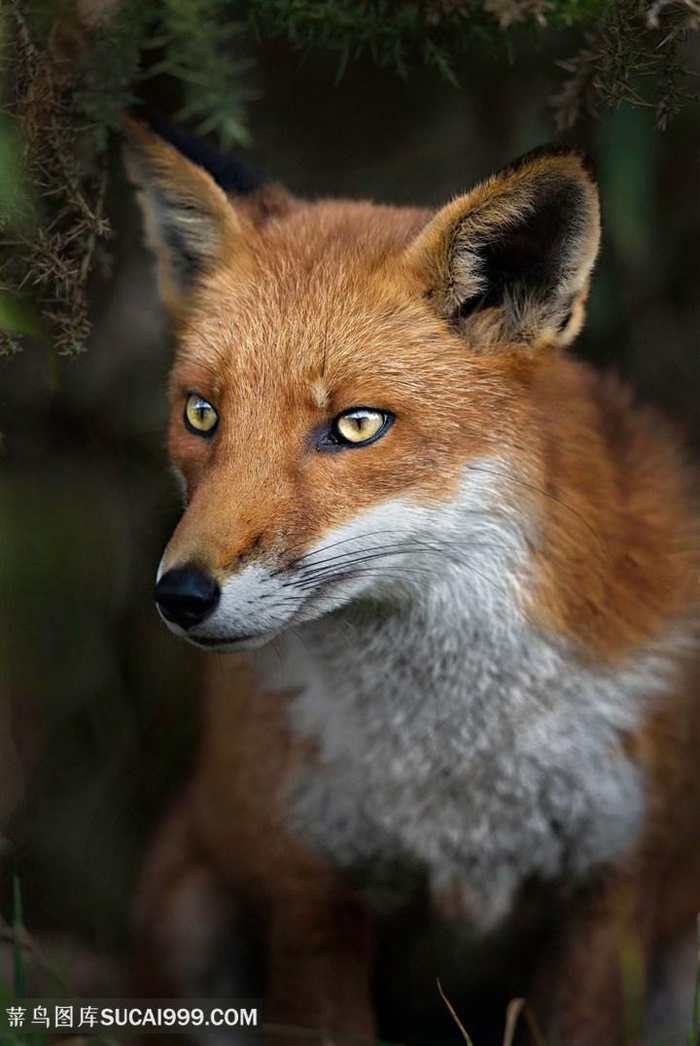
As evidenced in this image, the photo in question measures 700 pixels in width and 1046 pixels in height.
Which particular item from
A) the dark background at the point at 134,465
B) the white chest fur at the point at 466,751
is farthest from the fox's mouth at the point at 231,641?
the dark background at the point at 134,465

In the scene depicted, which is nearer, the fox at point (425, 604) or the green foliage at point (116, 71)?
the fox at point (425, 604)

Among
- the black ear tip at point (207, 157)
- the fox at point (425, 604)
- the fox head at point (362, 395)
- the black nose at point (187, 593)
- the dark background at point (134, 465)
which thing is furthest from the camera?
the dark background at point (134, 465)

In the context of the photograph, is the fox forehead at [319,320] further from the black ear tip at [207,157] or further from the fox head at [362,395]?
the black ear tip at [207,157]

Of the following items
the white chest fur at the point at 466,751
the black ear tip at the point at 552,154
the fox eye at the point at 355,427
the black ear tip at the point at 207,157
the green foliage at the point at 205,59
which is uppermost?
the green foliage at the point at 205,59

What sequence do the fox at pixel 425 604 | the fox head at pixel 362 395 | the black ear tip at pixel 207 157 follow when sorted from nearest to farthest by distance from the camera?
the fox head at pixel 362 395
the fox at pixel 425 604
the black ear tip at pixel 207 157

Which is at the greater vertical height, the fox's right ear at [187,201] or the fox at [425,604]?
the fox's right ear at [187,201]

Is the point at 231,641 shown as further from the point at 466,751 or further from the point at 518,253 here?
the point at 518,253

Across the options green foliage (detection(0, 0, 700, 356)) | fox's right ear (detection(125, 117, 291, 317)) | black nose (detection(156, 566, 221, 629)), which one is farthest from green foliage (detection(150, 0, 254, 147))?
black nose (detection(156, 566, 221, 629))
